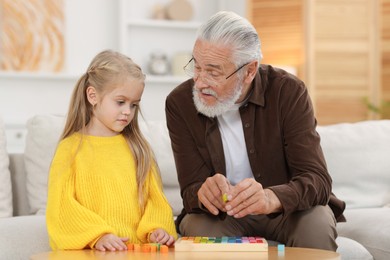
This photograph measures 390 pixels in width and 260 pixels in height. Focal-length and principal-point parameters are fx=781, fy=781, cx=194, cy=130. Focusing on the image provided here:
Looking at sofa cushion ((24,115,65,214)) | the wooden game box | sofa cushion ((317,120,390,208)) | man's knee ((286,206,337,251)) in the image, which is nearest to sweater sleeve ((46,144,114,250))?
the wooden game box

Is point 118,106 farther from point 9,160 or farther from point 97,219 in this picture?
point 9,160

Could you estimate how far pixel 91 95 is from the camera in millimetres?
2553

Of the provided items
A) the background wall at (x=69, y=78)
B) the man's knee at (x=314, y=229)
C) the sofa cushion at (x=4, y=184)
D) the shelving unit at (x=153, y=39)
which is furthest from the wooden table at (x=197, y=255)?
the shelving unit at (x=153, y=39)

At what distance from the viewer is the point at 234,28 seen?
2.55 meters

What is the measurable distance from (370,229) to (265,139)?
1.88ft

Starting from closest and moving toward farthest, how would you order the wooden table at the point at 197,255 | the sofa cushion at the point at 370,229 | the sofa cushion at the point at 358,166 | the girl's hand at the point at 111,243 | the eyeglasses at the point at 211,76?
the wooden table at the point at 197,255, the girl's hand at the point at 111,243, the eyeglasses at the point at 211,76, the sofa cushion at the point at 370,229, the sofa cushion at the point at 358,166

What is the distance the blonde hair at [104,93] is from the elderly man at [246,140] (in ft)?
0.52

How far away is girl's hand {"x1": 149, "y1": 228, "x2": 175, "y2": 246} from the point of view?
236cm

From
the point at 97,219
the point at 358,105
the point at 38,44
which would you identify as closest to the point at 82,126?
the point at 97,219

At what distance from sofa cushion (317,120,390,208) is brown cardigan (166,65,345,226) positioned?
0.67m

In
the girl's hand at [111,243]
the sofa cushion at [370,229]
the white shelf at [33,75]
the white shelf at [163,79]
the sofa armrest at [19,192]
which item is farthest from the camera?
the white shelf at [163,79]

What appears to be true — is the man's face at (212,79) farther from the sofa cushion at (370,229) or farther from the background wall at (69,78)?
the background wall at (69,78)

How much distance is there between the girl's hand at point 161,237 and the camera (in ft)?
7.73

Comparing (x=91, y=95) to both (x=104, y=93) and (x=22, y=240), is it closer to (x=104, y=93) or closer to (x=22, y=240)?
(x=104, y=93)
